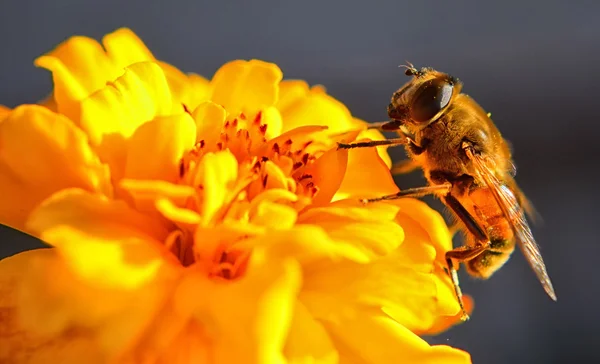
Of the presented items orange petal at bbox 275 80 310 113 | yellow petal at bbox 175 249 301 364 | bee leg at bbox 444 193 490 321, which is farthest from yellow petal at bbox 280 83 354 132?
yellow petal at bbox 175 249 301 364

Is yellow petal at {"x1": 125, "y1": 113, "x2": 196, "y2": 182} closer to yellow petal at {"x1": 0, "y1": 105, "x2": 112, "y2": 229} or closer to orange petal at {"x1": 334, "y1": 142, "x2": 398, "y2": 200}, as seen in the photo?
yellow petal at {"x1": 0, "y1": 105, "x2": 112, "y2": 229}

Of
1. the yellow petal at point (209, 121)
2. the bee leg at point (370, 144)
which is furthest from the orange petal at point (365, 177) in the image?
the yellow petal at point (209, 121)

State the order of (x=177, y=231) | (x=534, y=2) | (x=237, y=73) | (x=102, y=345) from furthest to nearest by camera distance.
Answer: (x=534, y=2) → (x=237, y=73) → (x=177, y=231) → (x=102, y=345)

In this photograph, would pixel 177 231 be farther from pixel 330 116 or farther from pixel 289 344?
pixel 330 116

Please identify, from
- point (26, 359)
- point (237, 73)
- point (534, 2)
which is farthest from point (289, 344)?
point (534, 2)

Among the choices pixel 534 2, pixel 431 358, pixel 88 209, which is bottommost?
pixel 534 2

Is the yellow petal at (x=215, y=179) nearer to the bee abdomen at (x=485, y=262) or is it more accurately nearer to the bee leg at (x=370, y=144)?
the bee leg at (x=370, y=144)

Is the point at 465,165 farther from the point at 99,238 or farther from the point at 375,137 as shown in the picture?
the point at 99,238
